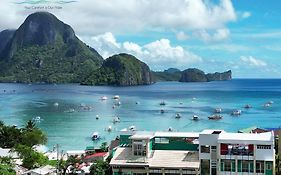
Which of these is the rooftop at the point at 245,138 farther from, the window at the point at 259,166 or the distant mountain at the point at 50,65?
the distant mountain at the point at 50,65

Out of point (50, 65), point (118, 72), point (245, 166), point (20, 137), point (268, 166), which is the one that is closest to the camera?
point (268, 166)

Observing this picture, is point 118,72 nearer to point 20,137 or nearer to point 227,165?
point 20,137

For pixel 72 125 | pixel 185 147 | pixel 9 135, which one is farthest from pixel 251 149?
pixel 72 125

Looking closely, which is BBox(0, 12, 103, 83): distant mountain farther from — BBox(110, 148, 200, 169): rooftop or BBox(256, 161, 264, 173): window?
BBox(256, 161, 264, 173): window

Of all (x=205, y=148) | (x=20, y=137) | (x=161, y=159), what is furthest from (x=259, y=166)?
(x=20, y=137)

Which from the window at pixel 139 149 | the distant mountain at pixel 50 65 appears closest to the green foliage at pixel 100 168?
the window at pixel 139 149

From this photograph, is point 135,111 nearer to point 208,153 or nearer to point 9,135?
point 9,135

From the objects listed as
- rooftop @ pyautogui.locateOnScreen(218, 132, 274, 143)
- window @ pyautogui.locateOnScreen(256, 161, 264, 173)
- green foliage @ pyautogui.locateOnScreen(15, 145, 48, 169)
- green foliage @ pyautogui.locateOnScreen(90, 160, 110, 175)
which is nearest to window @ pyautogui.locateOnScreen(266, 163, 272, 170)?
window @ pyautogui.locateOnScreen(256, 161, 264, 173)
